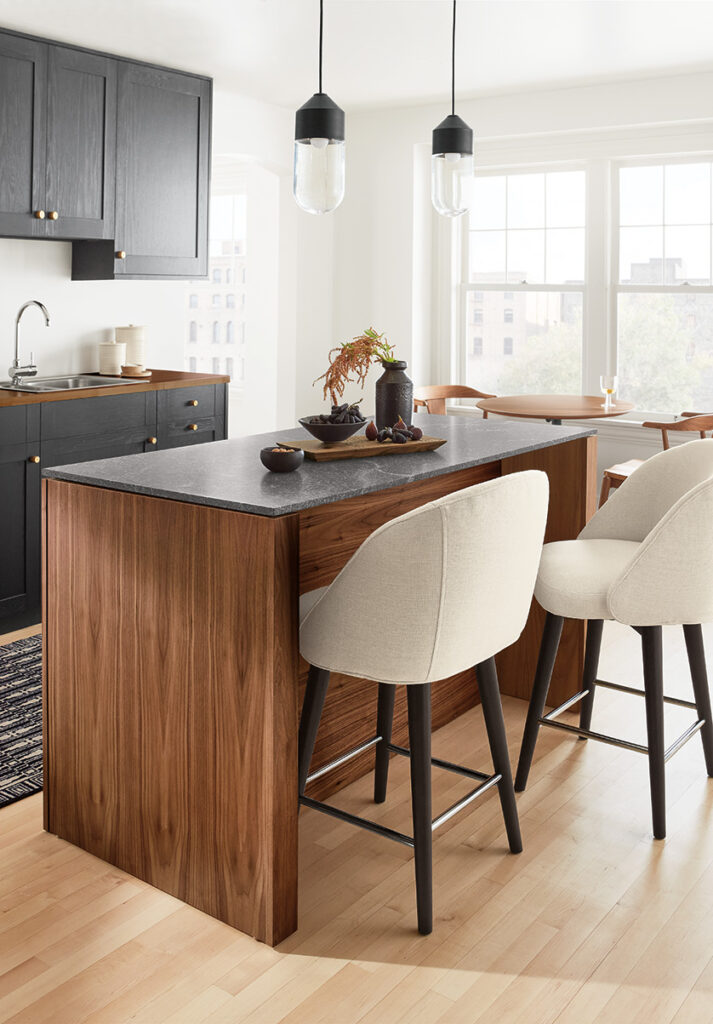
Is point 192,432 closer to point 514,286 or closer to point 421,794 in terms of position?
point 514,286

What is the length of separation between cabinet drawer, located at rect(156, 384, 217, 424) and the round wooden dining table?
139cm

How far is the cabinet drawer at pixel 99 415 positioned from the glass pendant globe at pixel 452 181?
207cm

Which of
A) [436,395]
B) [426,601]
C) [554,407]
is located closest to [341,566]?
[426,601]

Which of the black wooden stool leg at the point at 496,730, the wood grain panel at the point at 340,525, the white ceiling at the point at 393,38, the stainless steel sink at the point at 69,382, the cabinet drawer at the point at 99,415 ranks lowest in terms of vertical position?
the black wooden stool leg at the point at 496,730

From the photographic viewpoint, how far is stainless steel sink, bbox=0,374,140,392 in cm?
475

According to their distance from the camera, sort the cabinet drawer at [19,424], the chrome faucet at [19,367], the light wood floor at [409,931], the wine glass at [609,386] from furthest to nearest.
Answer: the wine glass at [609,386]
the chrome faucet at [19,367]
the cabinet drawer at [19,424]
the light wood floor at [409,931]

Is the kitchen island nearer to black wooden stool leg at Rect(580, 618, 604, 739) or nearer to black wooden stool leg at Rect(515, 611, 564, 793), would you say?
black wooden stool leg at Rect(515, 611, 564, 793)

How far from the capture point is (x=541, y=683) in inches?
107

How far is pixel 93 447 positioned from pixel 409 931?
289 cm

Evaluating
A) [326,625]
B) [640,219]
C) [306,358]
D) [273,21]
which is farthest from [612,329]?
[326,625]

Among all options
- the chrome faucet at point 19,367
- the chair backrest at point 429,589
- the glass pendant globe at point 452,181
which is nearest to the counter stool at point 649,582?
the chair backrest at point 429,589

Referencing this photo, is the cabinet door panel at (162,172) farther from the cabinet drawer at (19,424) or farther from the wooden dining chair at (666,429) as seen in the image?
the wooden dining chair at (666,429)

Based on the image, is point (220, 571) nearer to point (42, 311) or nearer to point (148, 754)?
point (148, 754)

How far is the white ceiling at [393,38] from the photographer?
416cm
